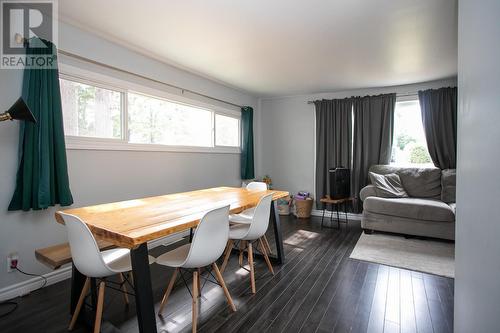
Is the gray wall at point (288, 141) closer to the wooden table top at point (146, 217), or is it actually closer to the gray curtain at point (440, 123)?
the gray curtain at point (440, 123)

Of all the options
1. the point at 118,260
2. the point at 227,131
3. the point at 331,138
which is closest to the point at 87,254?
the point at 118,260

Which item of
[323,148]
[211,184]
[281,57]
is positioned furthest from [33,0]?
[323,148]

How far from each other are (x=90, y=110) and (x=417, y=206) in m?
4.24

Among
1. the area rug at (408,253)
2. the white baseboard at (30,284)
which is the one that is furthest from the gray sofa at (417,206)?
the white baseboard at (30,284)

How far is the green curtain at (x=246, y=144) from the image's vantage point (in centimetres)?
488

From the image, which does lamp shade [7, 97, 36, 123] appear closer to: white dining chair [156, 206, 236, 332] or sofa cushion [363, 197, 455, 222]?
white dining chair [156, 206, 236, 332]

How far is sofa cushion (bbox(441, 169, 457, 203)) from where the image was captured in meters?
3.68

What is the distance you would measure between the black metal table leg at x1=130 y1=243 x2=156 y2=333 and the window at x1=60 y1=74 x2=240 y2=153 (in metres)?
1.66

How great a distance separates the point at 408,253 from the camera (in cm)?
307

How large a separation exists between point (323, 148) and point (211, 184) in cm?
226

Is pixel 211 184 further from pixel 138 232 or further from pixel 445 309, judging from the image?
pixel 445 309

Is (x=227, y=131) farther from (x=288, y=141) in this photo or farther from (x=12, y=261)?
(x=12, y=261)

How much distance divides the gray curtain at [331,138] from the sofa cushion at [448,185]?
1420 mm

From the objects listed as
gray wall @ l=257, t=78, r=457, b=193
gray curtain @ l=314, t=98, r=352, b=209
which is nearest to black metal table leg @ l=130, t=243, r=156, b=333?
gray curtain @ l=314, t=98, r=352, b=209
